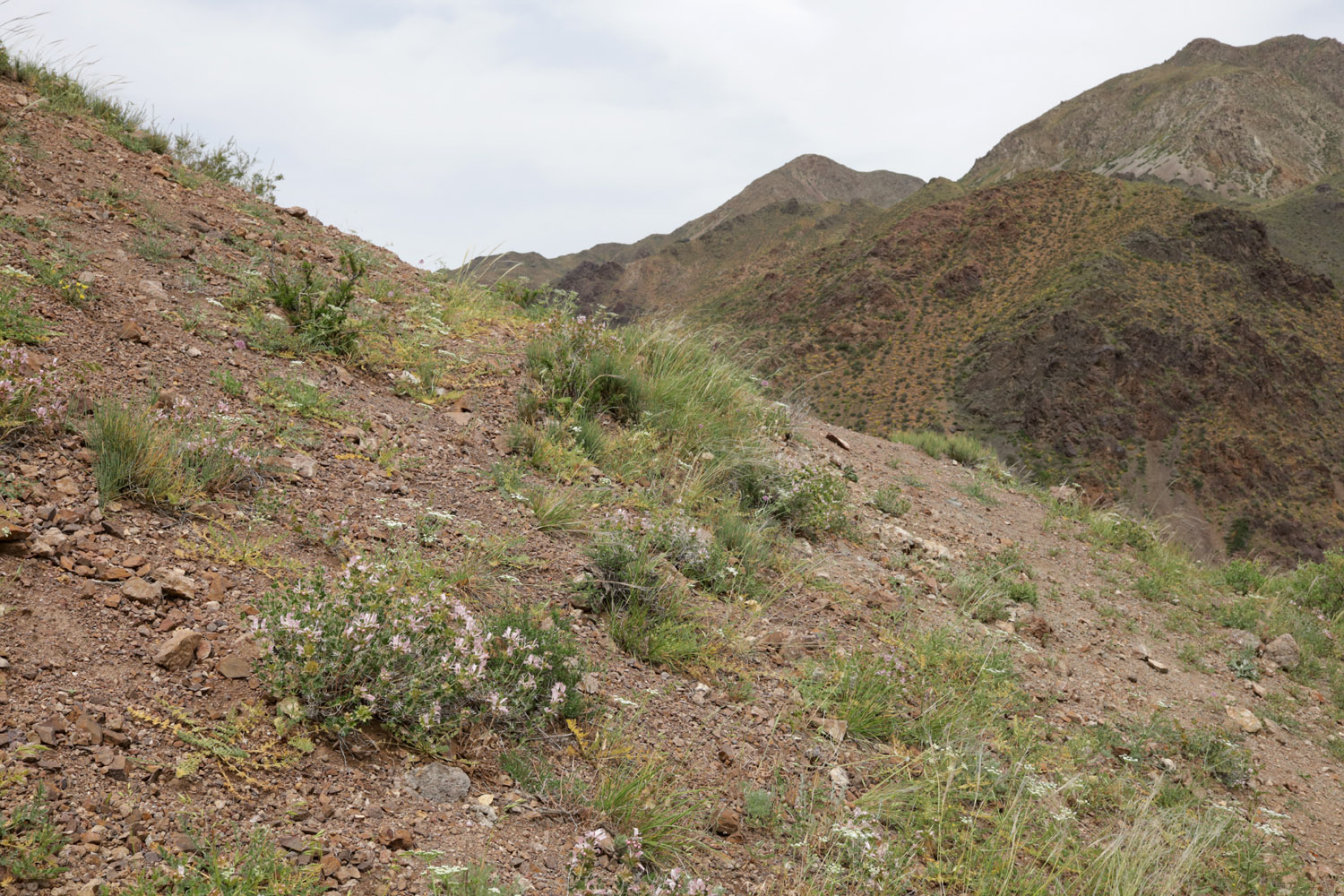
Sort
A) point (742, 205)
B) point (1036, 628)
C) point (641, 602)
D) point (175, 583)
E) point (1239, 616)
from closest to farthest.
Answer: point (175, 583) < point (641, 602) < point (1036, 628) < point (1239, 616) < point (742, 205)

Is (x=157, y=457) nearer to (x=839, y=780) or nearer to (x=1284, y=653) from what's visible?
(x=839, y=780)

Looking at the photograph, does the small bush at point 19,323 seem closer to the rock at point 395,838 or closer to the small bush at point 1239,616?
the rock at point 395,838

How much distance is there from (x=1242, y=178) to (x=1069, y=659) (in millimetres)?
92242

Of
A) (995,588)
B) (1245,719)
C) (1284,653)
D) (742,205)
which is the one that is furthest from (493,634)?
(742,205)

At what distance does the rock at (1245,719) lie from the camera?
4527 millimetres

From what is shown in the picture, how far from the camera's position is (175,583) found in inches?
88.7

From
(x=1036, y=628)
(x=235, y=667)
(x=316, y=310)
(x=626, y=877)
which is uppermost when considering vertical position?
(x=316, y=310)

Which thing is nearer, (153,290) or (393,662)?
(393,662)

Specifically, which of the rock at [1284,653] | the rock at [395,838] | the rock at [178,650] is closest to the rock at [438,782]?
the rock at [395,838]

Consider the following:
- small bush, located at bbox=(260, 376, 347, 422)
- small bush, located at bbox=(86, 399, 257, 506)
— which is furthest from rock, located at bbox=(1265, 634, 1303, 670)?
small bush, located at bbox=(86, 399, 257, 506)

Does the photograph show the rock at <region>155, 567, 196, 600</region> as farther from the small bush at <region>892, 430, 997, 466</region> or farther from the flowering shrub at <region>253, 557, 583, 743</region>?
the small bush at <region>892, 430, 997, 466</region>

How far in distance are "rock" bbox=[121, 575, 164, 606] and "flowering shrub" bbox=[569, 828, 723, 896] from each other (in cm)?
149

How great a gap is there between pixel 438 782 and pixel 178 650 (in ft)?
2.74

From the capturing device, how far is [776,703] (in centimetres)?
305
